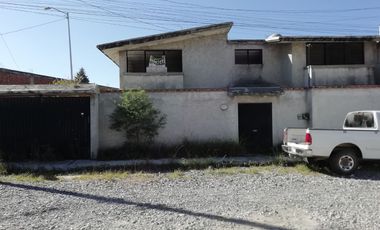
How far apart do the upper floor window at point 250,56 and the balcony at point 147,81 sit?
3.57m

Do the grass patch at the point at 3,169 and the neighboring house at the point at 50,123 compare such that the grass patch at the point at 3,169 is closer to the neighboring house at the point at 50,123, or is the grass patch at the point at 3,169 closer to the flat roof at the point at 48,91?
the neighboring house at the point at 50,123

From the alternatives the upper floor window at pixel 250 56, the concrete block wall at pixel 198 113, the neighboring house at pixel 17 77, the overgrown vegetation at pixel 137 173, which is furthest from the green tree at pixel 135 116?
the neighboring house at pixel 17 77

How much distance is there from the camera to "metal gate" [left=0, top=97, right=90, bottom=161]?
52.6 feet

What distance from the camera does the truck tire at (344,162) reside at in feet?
40.4

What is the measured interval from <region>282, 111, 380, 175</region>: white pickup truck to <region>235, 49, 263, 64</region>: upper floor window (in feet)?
29.5

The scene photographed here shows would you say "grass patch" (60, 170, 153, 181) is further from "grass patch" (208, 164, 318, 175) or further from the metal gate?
the metal gate

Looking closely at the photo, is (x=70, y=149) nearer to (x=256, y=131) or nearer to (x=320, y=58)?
(x=256, y=131)

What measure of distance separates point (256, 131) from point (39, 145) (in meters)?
8.71

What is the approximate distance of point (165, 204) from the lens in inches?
334

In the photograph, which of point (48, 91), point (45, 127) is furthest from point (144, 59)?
point (45, 127)

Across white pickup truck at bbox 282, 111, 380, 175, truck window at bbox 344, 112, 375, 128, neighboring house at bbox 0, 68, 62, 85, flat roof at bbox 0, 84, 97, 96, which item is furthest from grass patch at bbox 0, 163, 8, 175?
neighboring house at bbox 0, 68, 62, 85

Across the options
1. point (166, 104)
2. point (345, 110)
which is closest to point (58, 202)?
point (166, 104)

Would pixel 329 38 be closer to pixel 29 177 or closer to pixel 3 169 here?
pixel 29 177

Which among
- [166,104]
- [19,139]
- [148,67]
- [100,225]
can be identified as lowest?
[100,225]
